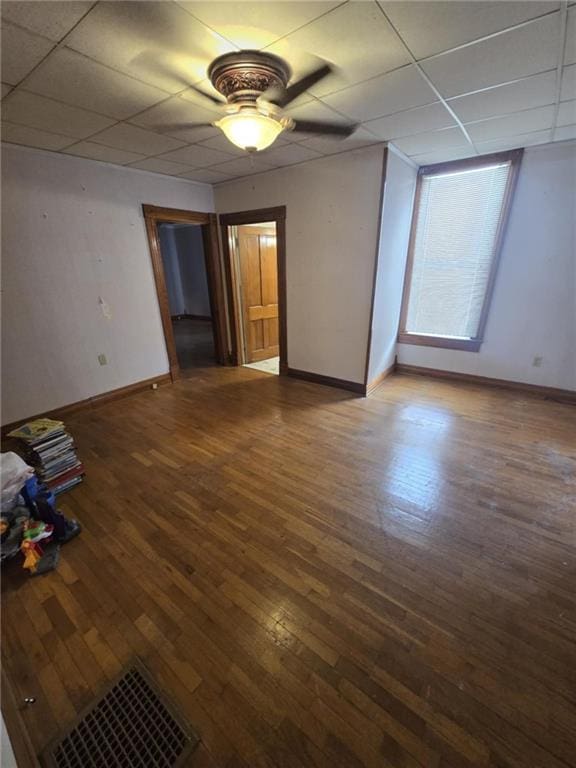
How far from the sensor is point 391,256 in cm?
346

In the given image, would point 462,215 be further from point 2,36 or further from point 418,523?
point 2,36

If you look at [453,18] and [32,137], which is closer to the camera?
[453,18]

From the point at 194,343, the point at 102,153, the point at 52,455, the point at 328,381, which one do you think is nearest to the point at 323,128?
the point at 102,153

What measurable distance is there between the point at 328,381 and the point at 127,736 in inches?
130

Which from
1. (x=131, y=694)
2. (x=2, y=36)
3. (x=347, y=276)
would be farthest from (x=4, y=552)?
(x=347, y=276)

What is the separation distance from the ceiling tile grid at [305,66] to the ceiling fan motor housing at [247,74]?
0.19 feet

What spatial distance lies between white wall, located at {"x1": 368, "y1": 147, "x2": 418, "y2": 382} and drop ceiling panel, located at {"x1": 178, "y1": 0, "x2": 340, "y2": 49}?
5.96 feet

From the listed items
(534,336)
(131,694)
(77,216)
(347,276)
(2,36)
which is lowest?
(131,694)

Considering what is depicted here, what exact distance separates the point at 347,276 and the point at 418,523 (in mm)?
2523

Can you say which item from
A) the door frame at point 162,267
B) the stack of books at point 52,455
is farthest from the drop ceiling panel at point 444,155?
the stack of books at point 52,455

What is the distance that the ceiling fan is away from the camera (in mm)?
1582

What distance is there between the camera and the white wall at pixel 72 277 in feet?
9.00

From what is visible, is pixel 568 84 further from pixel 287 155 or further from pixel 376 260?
pixel 287 155

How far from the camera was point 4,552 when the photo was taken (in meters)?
1.66
